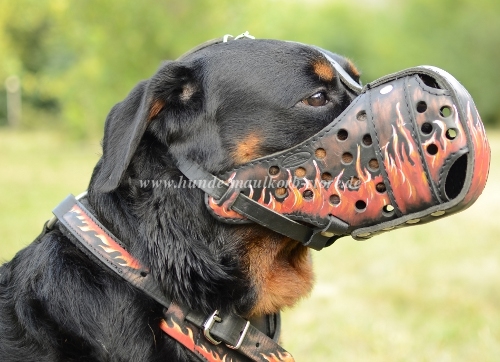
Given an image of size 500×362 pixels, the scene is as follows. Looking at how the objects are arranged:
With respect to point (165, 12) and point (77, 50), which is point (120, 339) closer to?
point (165, 12)

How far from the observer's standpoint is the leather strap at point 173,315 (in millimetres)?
2129

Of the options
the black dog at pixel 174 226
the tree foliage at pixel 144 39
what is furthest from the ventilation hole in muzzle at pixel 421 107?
the tree foliage at pixel 144 39

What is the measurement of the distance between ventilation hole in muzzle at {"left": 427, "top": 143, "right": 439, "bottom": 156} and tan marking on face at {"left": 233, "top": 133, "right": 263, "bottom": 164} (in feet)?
2.11

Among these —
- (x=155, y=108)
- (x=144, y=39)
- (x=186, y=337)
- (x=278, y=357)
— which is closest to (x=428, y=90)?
(x=155, y=108)

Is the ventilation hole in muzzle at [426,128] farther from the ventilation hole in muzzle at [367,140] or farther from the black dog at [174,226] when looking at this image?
the black dog at [174,226]

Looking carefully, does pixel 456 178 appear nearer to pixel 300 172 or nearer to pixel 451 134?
pixel 451 134

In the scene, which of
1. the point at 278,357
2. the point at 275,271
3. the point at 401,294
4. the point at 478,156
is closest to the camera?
the point at 478,156

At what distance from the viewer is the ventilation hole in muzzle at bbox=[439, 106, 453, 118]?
6.61ft

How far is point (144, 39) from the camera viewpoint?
1867cm

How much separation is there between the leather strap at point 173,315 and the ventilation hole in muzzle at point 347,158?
2.39ft

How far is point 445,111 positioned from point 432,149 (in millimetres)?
146

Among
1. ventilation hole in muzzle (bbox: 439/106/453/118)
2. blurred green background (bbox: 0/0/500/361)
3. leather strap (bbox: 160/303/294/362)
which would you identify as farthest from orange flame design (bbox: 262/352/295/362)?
blurred green background (bbox: 0/0/500/361)

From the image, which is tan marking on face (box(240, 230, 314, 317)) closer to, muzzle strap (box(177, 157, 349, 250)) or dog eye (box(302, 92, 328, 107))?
muzzle strap (box(177, 157, 349, 250))

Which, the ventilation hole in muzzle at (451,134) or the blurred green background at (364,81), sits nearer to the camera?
the ventilation hole in muzzle at (451,134)
